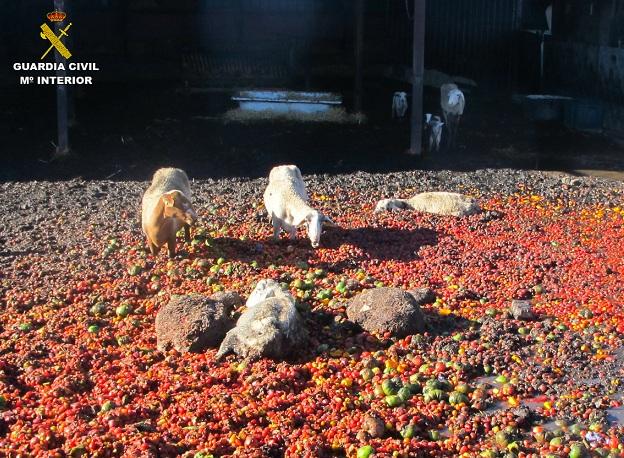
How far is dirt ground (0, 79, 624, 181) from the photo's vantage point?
1415 cm

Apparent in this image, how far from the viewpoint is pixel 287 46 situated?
23469 mm

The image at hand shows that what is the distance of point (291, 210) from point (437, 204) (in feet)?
7.17

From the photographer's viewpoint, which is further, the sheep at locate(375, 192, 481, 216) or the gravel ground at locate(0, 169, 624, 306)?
the sheep at locate(375, 192, 481, 216)

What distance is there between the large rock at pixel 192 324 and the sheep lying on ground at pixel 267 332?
0.56ft

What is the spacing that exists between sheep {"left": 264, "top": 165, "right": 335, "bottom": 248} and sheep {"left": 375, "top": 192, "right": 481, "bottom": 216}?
4.42 feet

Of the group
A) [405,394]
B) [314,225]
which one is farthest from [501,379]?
[314,225]

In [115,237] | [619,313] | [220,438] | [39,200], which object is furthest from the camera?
[39,200]

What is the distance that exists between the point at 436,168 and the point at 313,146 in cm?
244

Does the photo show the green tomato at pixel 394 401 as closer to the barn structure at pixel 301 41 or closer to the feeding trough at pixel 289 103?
the feeding trough at pixel 289 103

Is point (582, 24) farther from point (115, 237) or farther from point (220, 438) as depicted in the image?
point (220, 438)

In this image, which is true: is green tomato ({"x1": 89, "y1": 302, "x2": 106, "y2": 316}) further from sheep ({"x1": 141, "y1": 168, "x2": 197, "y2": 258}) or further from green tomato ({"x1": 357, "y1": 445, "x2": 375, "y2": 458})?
green tomato ({"x1": 357, "y1": 445, "x2": 375, "y2": 458})

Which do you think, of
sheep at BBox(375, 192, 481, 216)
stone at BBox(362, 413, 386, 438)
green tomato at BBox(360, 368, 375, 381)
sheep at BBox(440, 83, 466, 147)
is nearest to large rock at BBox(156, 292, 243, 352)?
green tomato at BBox(360, 368, 375, 381)

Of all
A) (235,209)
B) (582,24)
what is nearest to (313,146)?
(235,209)

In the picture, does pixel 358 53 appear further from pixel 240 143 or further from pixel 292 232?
pixel 292 232
